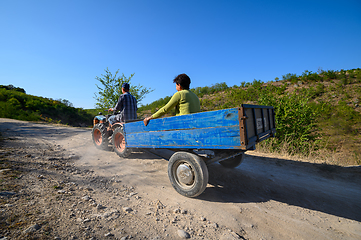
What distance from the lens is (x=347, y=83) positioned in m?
22.0

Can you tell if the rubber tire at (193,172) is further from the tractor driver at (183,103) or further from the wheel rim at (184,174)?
the tractor driver at (183,103)

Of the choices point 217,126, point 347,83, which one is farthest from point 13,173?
point 347,83

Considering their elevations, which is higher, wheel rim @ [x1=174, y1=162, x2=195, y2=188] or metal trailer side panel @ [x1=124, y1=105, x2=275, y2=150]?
metal trailer side panel @ [x1=124, y1=105, x2=275, y2=150]

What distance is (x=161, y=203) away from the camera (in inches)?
106

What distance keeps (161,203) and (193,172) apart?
0.73m

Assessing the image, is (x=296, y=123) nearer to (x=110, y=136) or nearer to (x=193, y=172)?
(x=193, y=172)

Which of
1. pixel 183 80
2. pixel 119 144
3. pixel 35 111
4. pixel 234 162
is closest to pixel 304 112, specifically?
pixel 234 162

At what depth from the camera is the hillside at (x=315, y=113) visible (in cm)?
729

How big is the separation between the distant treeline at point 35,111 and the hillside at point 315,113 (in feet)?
40.2

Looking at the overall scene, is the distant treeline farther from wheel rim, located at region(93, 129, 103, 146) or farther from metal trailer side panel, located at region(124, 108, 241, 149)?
metal trailer side panel, located at region(124, 108, 241, 149)

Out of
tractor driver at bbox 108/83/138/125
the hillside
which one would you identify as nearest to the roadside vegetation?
the hillside

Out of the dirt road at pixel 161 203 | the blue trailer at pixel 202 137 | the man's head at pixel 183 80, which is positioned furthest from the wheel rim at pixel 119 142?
the man's head at pixel 183 80

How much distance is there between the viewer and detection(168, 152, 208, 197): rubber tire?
8.84 feet

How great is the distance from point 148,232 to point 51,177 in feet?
8.25
